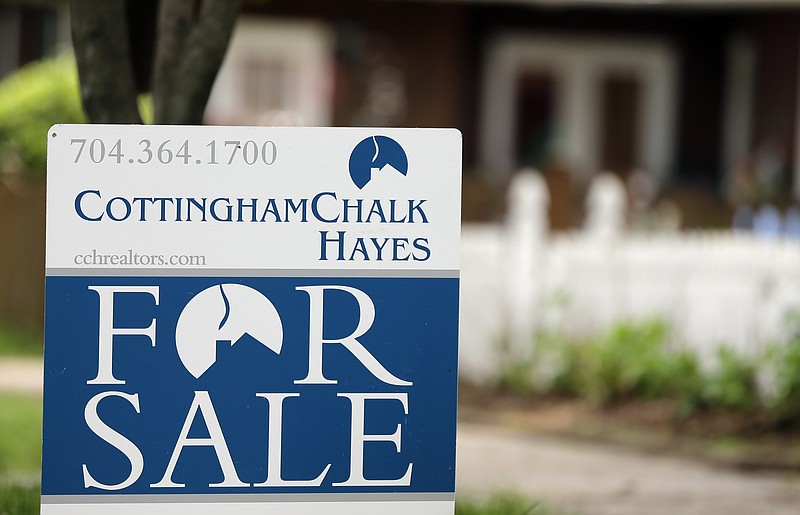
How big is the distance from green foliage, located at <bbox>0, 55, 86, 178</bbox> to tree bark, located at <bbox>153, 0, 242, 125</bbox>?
7340mm

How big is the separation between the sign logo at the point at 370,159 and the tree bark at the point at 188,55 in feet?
3.44

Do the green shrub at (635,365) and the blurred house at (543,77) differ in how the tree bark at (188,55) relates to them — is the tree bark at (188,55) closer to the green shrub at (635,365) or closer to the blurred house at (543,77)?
the green shrub at (635,365)

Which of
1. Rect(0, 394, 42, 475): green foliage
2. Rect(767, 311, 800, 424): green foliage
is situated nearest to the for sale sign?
Rect(0, 394, 42, 475): green foliage

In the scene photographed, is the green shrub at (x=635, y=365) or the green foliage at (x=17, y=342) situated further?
the green foliage at (x=17, y=342)

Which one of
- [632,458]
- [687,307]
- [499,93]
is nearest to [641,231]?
[499,93]

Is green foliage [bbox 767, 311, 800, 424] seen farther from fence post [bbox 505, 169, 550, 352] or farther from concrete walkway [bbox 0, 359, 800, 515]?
fence post [bbox 505, 169, 550, 352]

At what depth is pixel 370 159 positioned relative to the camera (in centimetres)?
342

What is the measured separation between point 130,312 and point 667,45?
14.2 metres

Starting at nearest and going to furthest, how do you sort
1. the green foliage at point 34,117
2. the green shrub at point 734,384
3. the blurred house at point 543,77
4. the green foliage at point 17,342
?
1. the green shrub at point 734,384
2. the green foliage at point 17,342
3. the green foliage at point 34,117
4. the blurred house at point 543,77

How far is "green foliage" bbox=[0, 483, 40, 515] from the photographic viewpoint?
4473mm

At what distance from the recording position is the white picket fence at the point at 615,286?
23.9ft

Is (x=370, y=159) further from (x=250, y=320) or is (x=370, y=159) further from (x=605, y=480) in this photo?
(x=605, y=480)

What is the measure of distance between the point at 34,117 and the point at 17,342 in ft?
8.45

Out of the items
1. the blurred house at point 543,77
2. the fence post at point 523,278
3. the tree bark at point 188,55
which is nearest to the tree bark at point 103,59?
the tree bark at point 188,55
